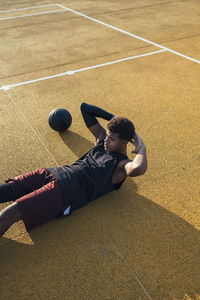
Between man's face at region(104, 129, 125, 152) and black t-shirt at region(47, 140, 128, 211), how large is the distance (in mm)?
70

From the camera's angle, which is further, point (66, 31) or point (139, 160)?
point (66, 31)

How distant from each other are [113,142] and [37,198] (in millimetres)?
1185

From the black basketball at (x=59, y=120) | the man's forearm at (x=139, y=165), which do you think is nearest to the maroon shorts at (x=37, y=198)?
the man's forearm at (x=139, y=165)

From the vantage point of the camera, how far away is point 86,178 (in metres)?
3.70

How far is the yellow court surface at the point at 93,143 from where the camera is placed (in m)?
3.23

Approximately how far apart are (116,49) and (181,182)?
6.07 m

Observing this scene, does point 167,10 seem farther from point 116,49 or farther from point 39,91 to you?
point 39,91

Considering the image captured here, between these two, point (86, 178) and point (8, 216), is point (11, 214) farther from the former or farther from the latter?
point (86, 178)

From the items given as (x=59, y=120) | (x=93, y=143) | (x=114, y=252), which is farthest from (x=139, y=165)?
(x=59, y=120)

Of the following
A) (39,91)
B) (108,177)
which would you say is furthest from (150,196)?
(39,91)

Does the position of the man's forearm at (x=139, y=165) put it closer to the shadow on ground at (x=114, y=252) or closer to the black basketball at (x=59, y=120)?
the shadow on ground at (x=114, y=252)

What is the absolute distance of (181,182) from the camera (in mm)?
4500

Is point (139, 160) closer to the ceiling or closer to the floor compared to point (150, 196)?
closer to the ceiling

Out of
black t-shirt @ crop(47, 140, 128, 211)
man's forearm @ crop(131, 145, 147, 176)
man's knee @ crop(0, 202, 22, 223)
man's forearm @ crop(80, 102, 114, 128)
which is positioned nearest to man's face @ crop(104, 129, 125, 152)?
black t-shirt @ crop(47, 140, 128, 211)
